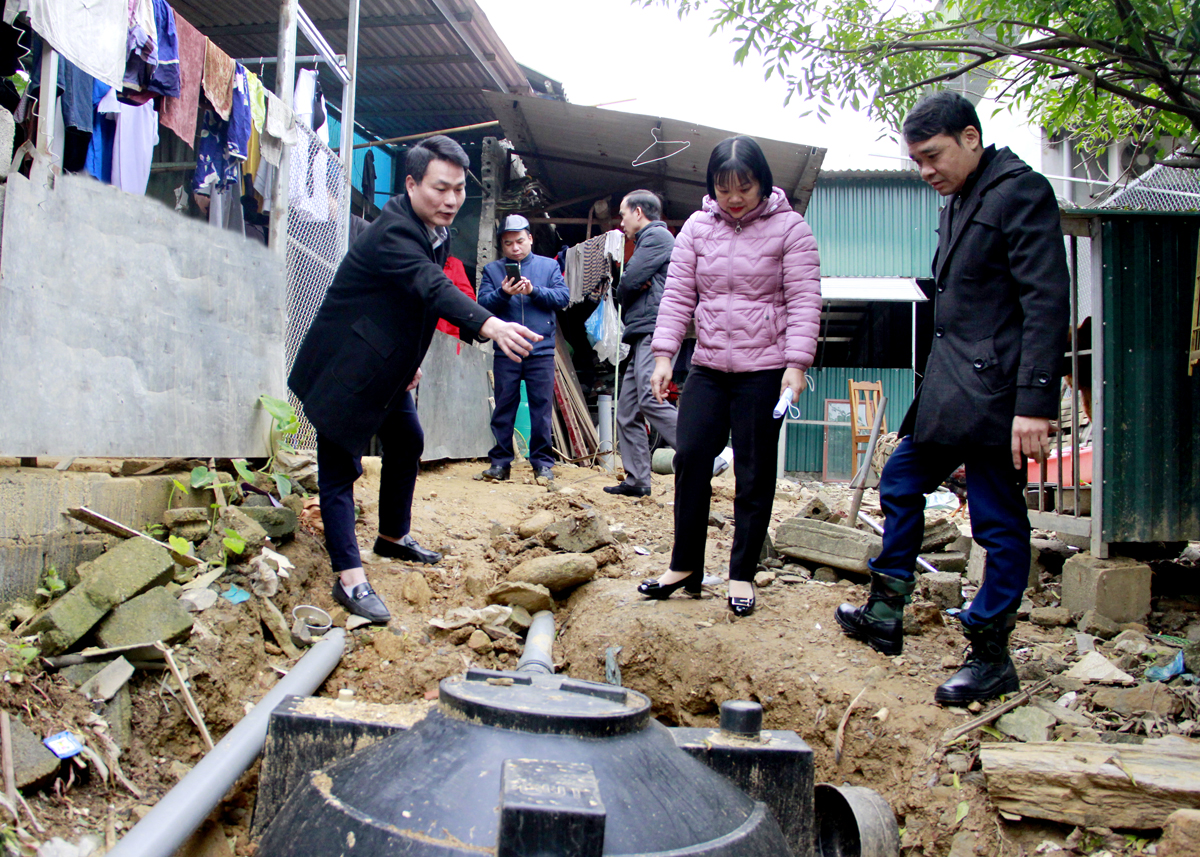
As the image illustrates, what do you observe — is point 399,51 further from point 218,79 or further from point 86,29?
point 86,29

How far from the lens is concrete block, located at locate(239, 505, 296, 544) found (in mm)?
3377

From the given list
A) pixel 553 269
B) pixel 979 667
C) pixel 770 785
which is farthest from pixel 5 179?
pixel 553 269

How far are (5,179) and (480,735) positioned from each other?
104 inches

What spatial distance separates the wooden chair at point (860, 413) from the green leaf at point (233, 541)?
992cm

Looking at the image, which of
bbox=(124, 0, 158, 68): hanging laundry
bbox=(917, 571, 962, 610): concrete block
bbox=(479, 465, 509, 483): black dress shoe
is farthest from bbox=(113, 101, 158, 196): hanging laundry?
bbox=(917, 571, 962, 610): concrete block

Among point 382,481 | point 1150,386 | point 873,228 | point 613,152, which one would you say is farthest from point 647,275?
point 873,228

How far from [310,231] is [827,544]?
3919 mm

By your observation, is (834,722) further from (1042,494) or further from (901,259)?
(901,259)

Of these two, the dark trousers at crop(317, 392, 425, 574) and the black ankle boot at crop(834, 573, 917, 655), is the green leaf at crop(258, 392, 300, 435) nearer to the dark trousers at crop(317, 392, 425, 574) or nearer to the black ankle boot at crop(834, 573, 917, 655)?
the dark trousers at crop(317, 392, 425, 574)

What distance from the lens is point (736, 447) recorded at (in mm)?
3139

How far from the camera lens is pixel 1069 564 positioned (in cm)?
364

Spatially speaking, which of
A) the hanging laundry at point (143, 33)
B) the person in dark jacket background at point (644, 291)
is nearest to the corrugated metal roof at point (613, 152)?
the person in dark jacket background at point (644, 291)

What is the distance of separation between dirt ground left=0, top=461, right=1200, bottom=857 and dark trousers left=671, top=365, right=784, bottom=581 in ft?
1.10

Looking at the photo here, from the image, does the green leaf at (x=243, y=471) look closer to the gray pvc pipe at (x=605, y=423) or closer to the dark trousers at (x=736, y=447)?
the dark trousers at (x=736, y=447)
